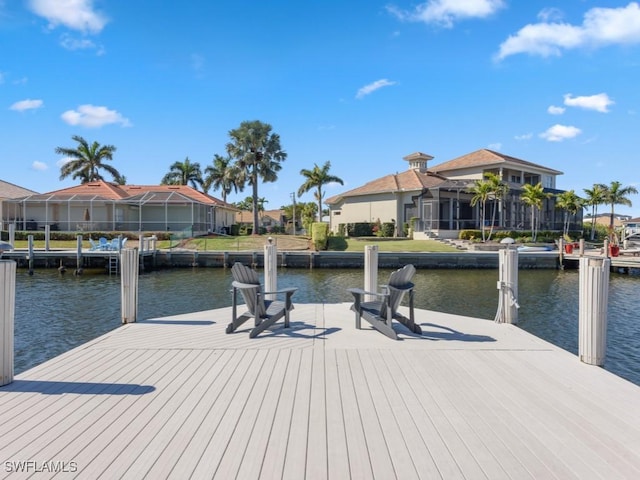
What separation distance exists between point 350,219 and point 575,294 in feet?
82.8

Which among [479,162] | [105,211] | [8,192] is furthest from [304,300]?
[8,192]

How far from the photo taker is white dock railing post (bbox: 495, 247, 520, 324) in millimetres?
6371

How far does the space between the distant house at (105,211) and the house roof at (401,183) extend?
13.5 m

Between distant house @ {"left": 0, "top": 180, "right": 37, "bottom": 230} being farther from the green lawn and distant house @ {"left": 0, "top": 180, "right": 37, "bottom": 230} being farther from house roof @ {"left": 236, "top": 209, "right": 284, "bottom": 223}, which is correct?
house roof @ {"left": 236, "top": 209, "right": 284, "bottom": 223}

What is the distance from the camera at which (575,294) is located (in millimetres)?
15406

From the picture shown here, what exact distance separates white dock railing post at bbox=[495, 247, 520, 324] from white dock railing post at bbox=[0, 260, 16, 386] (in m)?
6.07

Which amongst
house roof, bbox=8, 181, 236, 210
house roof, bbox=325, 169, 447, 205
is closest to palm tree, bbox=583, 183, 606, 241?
house roof, bbox=325, 169, 447, 205

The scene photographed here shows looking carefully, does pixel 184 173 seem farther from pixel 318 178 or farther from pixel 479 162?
pixel 479 162

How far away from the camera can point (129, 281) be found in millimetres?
6410

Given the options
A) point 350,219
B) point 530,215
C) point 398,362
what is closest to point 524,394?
point 398,362

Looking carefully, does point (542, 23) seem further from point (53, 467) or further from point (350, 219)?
point (350, 219)

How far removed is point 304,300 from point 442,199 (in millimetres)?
21821

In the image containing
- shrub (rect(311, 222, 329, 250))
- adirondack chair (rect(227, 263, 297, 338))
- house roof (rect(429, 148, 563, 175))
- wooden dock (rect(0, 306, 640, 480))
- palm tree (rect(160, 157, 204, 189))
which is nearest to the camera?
wooden dock (rect(0, 306, 640, 480))

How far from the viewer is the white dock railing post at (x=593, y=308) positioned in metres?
4.41
